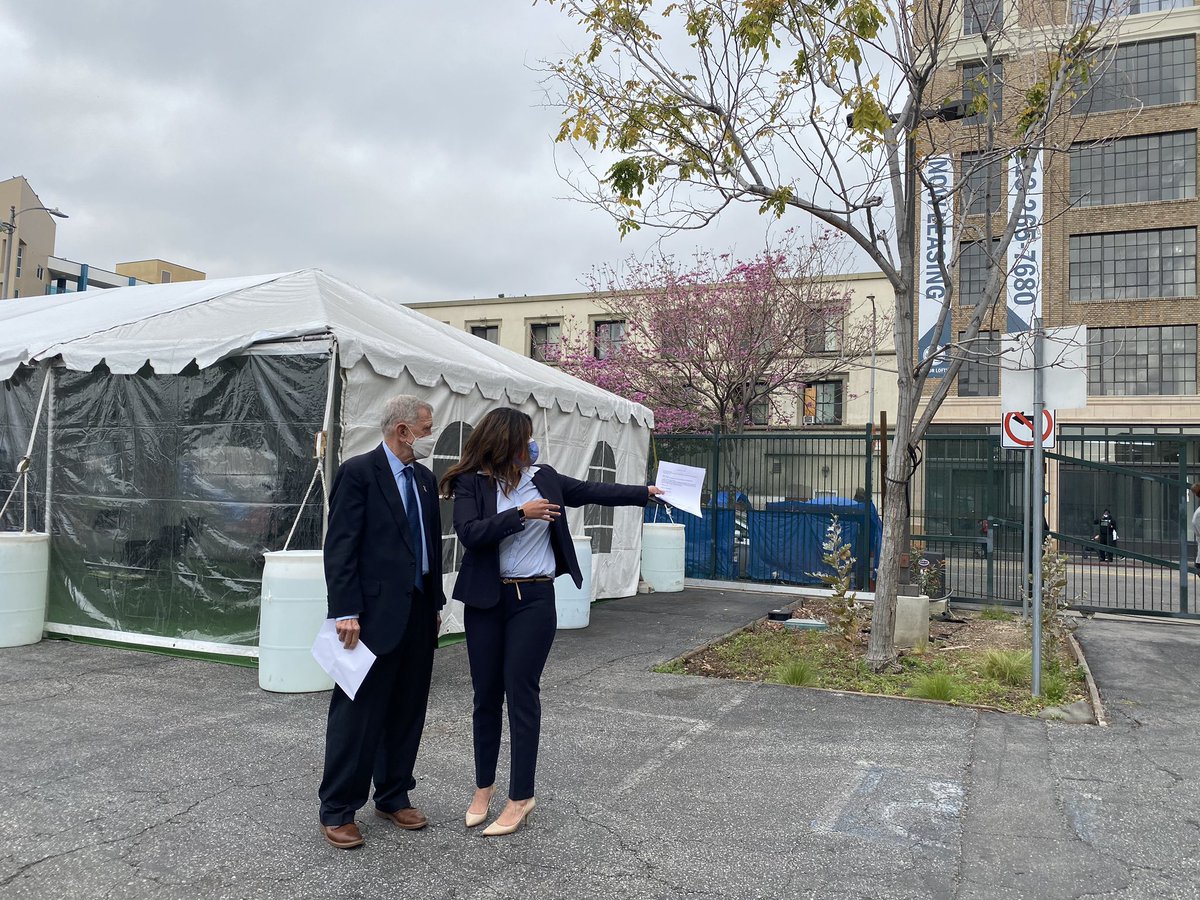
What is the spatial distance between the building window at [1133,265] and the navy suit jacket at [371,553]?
31.0 m

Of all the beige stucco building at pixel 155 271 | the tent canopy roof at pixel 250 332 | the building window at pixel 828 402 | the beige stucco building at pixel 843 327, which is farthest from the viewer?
the beige stucco building at pixel 155 271

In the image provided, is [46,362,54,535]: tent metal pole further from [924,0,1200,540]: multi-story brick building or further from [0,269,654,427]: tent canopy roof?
[924,0,1200,540]: multi-story brick building

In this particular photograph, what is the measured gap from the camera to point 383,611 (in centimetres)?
381

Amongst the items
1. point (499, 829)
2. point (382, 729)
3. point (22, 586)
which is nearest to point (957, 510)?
point (499, 829)

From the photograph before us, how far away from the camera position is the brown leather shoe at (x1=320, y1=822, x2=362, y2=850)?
3.73 metres

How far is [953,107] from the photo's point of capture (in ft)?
28.6

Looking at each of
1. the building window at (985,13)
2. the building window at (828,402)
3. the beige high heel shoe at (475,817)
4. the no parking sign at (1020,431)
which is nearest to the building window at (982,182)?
the building window at (985,13)

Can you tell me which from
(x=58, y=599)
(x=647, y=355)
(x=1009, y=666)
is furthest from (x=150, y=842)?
(x=647, y=355)

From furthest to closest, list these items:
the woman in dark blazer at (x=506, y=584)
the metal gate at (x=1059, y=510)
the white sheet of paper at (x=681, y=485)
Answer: the metal gate at (x=1059, y=510) → the white sheet of paper at (x=681, y=485) → the woman in dark blazer at (x=506, y=584)

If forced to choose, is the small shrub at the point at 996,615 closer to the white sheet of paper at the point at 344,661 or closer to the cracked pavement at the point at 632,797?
the cracked pavement at the point at 632,797

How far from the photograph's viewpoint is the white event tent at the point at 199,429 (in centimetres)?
730

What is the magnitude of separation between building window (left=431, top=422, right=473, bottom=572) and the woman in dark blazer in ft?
15.4

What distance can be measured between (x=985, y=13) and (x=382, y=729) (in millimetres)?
8105

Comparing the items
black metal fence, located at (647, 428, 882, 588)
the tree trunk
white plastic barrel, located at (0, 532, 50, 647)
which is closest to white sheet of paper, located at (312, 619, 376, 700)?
the tree trunk
